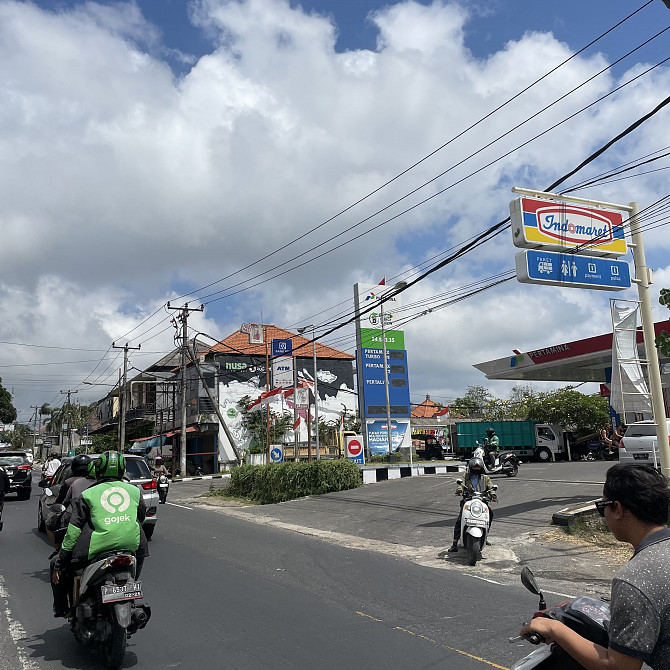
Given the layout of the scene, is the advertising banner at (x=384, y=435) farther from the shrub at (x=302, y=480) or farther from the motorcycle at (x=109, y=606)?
the motorcycle at (x=109, y=606)

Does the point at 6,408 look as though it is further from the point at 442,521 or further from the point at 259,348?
the point at 442,521

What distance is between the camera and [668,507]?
8.39ft

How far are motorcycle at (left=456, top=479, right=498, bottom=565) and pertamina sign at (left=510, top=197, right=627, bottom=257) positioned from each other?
621cm

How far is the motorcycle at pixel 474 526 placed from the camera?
9.81 metres

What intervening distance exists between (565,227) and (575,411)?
96.6ft

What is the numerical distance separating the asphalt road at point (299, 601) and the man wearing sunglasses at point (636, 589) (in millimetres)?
3075

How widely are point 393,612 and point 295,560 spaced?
373cm

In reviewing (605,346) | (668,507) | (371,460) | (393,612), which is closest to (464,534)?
(393,612)

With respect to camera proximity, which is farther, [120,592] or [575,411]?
[575,411]

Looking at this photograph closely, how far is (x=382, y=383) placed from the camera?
42438 millimetres

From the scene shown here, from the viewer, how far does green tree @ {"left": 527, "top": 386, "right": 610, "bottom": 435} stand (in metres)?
40.9

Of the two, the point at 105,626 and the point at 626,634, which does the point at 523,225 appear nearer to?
the point at 105,626

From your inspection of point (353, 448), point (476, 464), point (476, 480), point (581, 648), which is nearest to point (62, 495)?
point (581, 648)

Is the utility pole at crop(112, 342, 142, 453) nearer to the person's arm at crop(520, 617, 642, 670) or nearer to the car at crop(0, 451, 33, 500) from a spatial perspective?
the car at crop(0, 451, 33, 500)
